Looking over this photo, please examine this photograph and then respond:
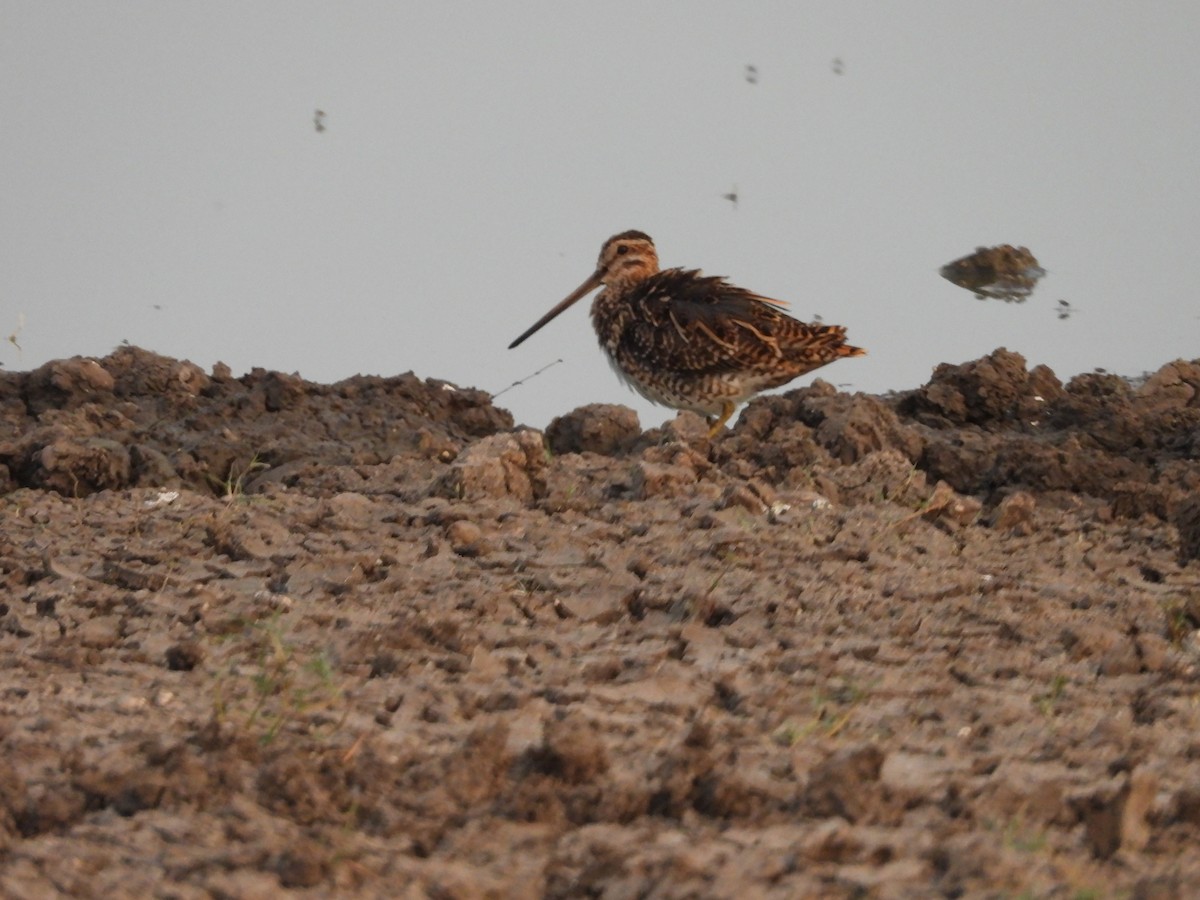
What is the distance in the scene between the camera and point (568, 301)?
1330cm

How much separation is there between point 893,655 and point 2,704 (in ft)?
9.60

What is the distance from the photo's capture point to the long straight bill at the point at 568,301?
12594 millimetres

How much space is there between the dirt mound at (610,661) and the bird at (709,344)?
23 cm

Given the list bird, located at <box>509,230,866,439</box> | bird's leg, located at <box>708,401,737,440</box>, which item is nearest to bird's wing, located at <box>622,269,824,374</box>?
bird, located at <box>509,230,866,439</box>

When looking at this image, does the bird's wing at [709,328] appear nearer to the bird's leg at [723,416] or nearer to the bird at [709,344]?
the bird at [709,344]

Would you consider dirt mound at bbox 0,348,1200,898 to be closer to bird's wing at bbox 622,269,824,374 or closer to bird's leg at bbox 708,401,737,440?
bird's leg at bbox 708,401,737,440

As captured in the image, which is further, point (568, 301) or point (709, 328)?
point (568, 301)

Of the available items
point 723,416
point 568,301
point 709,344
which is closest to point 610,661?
point 709,344

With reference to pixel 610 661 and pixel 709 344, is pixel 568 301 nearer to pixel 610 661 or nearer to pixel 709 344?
pixel 709 344

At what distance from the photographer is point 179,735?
478cm

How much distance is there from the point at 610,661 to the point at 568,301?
8100 millimetres

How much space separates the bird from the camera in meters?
10.4

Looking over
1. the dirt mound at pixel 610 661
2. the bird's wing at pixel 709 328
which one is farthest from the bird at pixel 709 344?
the dirt mound at pixel 610 661

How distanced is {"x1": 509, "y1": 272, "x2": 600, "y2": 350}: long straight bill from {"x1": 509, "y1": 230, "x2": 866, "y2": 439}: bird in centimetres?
128
